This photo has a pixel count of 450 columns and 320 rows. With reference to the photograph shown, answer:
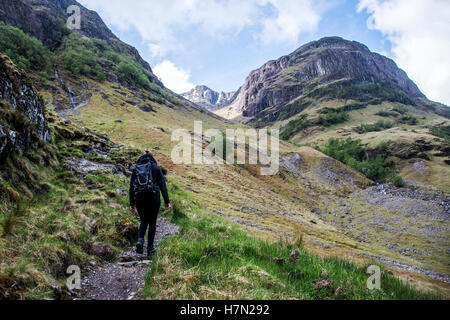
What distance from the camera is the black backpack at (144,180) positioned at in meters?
5.68

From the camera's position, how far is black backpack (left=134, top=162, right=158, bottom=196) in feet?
18.7

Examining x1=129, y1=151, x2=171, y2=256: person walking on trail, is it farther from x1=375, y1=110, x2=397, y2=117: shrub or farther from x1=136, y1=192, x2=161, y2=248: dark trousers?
x1=375, y1=110, x2=397, y2=117: shrub

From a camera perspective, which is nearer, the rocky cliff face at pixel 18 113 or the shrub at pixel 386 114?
the rocky cliff face at pixel 18 113

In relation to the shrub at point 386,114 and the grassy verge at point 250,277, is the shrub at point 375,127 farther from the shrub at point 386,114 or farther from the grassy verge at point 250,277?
the grassy verge at point 250,277

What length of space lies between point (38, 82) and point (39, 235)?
78.4 meters

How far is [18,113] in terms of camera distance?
337 inches

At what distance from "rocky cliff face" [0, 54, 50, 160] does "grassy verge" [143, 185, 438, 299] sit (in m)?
6.95

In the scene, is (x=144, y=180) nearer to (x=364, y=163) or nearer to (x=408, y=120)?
(x=364, y=163)

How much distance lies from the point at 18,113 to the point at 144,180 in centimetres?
725

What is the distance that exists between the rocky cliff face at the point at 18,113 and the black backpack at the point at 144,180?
4.73 meters

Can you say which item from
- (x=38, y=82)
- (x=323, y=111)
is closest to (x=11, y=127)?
(x=38, y=82)

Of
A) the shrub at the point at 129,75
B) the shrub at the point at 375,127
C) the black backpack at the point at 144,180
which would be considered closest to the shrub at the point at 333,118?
the shrub at the point at 375,127

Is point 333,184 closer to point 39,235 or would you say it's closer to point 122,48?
point 39,235

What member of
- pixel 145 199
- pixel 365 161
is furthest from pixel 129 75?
pixel 145 199
